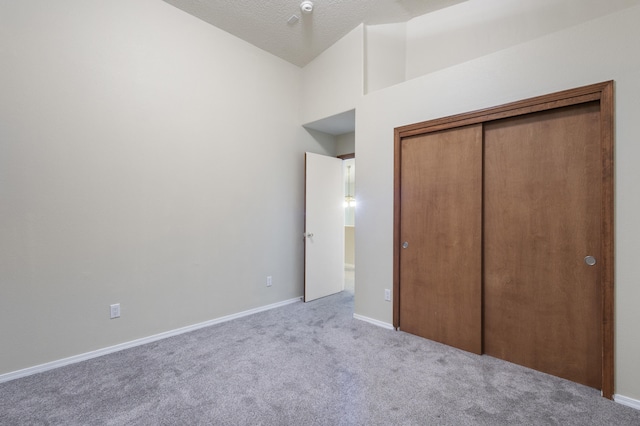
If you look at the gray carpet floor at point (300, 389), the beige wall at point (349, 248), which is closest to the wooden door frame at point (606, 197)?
the gray carpet floor at point (300, 389)

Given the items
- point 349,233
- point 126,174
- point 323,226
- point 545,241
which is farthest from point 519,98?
point 349,233

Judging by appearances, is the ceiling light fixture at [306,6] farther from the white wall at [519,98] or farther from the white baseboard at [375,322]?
the white baseboard at [375,322]

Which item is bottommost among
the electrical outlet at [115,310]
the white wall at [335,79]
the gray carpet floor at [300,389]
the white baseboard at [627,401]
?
the gray carpet floor at [300,389]

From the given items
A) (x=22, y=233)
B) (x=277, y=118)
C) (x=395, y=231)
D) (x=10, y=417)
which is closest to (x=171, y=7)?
(x=277, y=118)

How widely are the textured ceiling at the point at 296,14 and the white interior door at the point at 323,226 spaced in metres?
1.42

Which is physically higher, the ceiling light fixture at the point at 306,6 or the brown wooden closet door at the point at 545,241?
the ceiling light fixture at the point at 306,6

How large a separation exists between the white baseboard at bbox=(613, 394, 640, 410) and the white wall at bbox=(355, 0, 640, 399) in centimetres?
3

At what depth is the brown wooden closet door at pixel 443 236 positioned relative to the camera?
246 cm

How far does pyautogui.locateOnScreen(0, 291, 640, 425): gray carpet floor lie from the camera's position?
1.66 metres

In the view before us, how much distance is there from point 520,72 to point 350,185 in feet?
19.3

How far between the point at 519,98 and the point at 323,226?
8.80 feet

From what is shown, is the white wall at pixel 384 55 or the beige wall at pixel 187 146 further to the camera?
the white wall at pixel 384 55

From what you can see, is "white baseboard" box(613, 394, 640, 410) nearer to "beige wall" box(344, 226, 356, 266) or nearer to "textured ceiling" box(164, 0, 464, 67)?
"textured ceiling" box(164, 0, 464, 67)

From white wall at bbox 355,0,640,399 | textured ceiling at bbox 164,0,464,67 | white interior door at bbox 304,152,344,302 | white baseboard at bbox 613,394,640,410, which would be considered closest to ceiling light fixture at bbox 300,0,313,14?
textured ceiling at bbox 164,0,464,67
